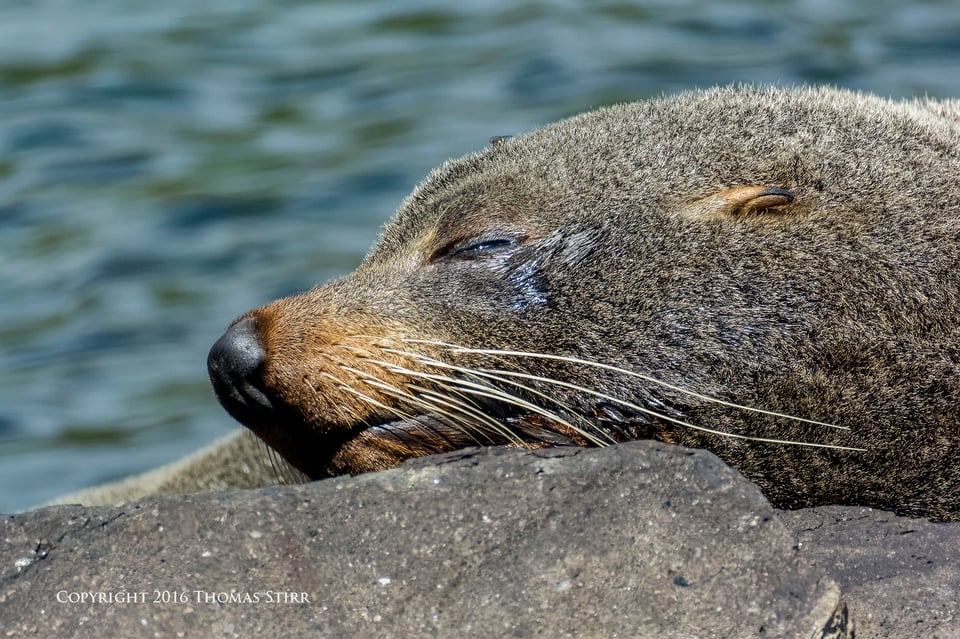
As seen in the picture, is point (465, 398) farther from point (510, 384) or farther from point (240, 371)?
point (240, 371)

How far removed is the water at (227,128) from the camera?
8500mm

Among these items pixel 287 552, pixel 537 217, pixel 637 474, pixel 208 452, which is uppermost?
pixel 537 217

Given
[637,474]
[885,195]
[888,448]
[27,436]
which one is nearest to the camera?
[637,474]

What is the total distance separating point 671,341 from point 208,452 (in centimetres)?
287

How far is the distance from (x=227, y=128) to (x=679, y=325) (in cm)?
774

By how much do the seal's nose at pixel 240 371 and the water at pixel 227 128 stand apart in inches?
149

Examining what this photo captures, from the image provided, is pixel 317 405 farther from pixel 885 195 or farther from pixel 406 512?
pixel 885 195

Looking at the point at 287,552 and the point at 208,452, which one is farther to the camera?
the point at 208,452

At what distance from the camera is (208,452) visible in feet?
20.0

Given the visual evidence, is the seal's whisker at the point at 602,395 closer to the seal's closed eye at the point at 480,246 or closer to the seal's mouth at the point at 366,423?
the seal's mouth at the point at 366,423

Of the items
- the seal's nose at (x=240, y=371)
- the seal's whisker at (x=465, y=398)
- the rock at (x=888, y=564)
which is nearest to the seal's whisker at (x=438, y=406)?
the seal's whisker at (x=465, y=398)

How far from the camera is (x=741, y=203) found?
4.07 meters

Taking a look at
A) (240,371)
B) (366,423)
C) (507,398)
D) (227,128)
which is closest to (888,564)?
(507,398)

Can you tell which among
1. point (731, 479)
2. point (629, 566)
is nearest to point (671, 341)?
point (731, 479)
